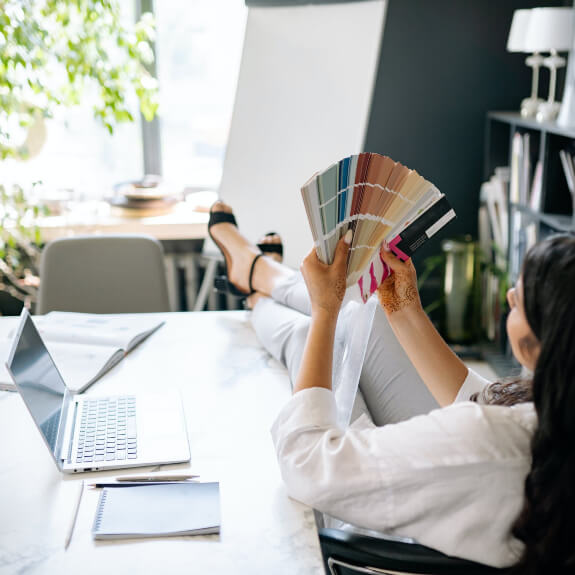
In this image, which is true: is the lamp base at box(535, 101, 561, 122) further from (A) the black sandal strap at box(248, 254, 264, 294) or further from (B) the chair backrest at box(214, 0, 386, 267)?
(A) the black sandal strap at box(248, 254, 264, 294)

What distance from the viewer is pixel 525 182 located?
2867mm

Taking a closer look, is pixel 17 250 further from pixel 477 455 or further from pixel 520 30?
pixel 477 455

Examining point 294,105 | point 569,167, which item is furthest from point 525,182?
point 294,105

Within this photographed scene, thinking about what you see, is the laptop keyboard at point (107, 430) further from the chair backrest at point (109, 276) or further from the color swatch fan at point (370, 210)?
the chair backrest at point (109, 276)

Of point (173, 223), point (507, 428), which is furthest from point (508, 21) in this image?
point (507, 428)

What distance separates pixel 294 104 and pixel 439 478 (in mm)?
2419

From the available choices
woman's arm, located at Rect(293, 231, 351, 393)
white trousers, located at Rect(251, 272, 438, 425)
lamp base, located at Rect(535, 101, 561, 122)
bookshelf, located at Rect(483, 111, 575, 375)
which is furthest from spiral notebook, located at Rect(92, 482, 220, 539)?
lamp base, located at Rect(535, 101, 561, 122)

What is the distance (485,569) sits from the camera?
0.93 meters

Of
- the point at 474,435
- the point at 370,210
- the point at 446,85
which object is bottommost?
the point at 474,435

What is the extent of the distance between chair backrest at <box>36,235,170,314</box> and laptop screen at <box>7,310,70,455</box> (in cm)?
89

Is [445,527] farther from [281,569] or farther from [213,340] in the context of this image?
[213,340]

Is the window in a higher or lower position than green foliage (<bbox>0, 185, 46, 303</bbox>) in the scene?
higher

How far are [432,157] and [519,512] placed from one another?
2793 mm

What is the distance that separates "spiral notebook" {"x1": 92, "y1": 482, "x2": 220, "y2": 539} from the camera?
1.01m
